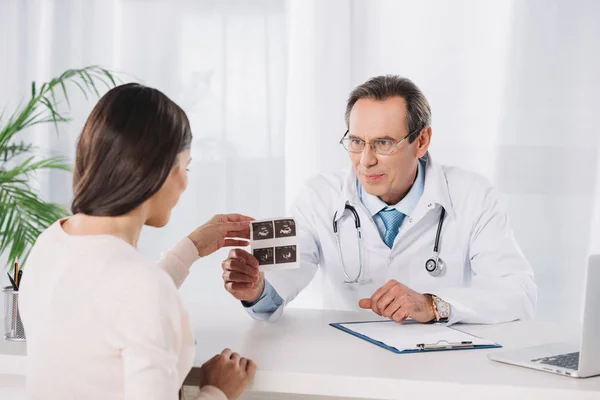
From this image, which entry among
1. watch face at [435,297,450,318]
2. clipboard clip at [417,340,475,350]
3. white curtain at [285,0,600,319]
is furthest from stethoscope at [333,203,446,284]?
white curtain at [285,0,600,319]

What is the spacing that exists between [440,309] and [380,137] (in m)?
0.69

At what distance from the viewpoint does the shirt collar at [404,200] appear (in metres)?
2.57

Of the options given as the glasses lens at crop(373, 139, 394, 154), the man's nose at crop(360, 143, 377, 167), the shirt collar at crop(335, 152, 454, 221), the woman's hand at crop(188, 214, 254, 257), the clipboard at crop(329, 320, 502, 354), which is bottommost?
the clipboard at crop(329, 320, 502, 354)

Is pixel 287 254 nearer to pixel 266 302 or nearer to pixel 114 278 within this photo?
pixel 266 302

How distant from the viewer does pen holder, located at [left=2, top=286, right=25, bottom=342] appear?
5.96 ft

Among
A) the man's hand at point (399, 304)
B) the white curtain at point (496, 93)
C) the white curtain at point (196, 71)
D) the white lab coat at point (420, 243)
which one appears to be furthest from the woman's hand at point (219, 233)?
the white curtain at point (196, 71)

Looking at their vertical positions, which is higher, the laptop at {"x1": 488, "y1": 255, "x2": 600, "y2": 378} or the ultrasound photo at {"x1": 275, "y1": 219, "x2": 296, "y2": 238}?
the ultrasound photo at {"x1": 275, "y1": 219, "x2": 296, "y2": 238}

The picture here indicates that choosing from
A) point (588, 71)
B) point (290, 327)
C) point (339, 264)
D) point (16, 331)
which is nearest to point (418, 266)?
point (339, 264)

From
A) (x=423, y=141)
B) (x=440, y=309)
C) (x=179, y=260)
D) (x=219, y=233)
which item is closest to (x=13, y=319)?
(x=179, y=260)

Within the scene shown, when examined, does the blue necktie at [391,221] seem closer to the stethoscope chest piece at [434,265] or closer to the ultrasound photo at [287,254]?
the stethoscope chest piece at [434,265]

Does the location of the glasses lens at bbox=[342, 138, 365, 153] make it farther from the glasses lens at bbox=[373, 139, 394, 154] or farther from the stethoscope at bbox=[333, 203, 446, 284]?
the stethoscope at bbox=[333, 203, 446, 284]

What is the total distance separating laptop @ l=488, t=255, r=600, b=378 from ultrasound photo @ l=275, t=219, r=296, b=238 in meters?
0.59

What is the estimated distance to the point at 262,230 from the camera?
195 cm

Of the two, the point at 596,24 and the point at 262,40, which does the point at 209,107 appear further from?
the point at 596,24
